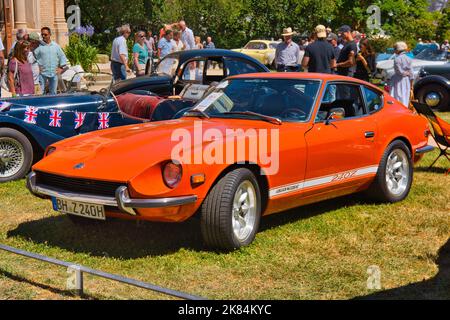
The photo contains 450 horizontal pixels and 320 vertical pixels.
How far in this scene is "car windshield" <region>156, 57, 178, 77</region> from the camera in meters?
11.5

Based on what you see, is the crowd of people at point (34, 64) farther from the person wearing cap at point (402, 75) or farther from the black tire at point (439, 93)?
the black tire at point (439, 93)

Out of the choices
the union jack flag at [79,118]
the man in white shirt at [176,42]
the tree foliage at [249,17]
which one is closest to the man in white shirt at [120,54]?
the man in white shirt at [176,42]

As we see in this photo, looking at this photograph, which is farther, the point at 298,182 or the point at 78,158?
the point at 298,182

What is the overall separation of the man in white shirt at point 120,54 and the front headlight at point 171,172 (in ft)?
32.1

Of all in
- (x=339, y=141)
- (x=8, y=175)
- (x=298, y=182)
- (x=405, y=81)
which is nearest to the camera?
(x=298, y=182)

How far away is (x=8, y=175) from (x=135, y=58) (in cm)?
836

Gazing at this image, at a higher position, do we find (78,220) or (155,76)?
(155,76)

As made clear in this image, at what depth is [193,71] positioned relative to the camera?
11.2 meters

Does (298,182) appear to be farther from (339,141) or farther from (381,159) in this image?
(381,159)

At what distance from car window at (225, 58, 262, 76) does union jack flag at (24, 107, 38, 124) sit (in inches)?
131

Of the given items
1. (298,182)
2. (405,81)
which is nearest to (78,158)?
(298,182)

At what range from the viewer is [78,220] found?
6461 mm

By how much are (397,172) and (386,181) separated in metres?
0.32

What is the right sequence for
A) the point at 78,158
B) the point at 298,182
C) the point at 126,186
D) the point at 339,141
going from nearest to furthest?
the point at 126,186 → the point at 78,158 → the point at 298,182 → the point at 339,141
